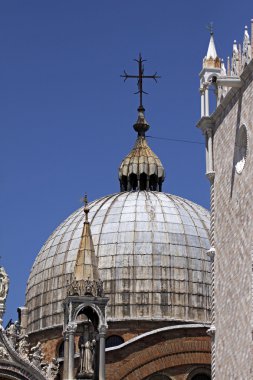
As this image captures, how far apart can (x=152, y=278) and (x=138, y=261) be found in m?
0.95

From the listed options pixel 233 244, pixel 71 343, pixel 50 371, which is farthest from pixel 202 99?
pixel 50 371

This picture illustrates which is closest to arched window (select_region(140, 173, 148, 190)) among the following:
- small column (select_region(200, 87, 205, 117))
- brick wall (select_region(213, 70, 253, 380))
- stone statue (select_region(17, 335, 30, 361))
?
stone statue (select_region(17, 335, 30, 361))

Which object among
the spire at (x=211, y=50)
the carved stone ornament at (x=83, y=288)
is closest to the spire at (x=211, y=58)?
the spire at (x=211, y=50)

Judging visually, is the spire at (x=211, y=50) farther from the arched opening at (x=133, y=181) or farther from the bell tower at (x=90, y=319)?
the arched opening at (x=133, y=181)

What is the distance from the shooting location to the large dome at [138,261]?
5197 cm

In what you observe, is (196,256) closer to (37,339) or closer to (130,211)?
(130,211)

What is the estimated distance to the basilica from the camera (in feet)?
111

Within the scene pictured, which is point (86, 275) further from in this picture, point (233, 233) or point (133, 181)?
point (133, 181)

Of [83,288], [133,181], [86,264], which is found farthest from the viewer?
[133,181]

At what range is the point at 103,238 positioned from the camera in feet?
176

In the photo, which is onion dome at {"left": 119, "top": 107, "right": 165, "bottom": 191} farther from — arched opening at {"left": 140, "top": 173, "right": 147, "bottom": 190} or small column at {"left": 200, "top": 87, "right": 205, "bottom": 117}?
small column at {"left": 200, "top": 87, "right": 205, "bottom": 117}

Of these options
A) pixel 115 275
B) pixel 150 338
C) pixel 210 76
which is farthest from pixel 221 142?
pixel 115 275

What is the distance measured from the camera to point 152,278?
52.2m

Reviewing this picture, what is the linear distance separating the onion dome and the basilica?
5 centimetres
